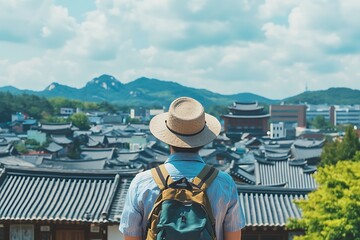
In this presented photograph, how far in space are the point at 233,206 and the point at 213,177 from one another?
0.66 feet

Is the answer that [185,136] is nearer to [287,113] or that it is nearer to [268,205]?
[268,205]

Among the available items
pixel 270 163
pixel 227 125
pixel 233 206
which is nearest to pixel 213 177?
pixel 233 206

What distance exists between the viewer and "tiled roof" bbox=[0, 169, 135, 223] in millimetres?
12703

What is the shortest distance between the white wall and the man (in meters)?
9.52

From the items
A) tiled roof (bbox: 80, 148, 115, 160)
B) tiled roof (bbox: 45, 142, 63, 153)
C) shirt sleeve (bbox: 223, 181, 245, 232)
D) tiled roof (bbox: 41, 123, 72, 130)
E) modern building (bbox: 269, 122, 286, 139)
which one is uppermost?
shirt sleeve (bbox: 223, 181, 245, 232)

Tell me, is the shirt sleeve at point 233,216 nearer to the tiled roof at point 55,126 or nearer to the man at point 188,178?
the man at point 188,178

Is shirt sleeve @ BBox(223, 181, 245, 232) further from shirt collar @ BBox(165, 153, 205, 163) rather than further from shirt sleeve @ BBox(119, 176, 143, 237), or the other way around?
shirt sleeve @ BBox(119, 176, 143, 237)

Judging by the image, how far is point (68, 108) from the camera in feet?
423

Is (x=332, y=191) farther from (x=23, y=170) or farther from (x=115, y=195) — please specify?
(x=23, y=170)

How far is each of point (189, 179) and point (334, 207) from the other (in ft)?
27.6

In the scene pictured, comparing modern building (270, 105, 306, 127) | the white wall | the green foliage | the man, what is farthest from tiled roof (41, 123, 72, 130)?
modern building (270, 105, 306, 127)

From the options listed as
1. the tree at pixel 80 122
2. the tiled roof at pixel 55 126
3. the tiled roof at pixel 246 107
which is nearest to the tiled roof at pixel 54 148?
the tiled roof at pixel 55 126

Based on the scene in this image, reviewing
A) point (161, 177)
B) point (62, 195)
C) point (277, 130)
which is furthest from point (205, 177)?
point (277, 130)

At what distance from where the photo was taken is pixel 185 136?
321 centimetres
